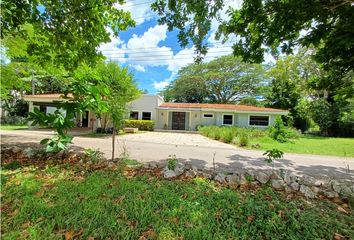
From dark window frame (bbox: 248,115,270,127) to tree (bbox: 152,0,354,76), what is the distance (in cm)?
2115

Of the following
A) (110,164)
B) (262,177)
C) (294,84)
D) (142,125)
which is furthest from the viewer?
(294,84)

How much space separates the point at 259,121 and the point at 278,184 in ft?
75.6

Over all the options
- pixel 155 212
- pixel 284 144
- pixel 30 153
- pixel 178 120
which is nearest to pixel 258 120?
pixel 178 120

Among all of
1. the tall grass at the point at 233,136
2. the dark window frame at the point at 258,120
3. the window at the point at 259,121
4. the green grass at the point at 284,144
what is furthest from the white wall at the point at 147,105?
the window at the point at 259,121

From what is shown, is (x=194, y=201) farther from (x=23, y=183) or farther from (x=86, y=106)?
(x=23, y=183)

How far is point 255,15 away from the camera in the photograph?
5.29 metres

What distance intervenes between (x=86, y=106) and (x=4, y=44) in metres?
5.52

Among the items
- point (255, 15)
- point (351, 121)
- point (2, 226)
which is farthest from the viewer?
point (351, 121)

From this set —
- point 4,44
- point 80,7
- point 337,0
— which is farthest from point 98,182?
point 4,44

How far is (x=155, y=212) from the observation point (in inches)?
128

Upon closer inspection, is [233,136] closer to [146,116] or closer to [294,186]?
[294,186]

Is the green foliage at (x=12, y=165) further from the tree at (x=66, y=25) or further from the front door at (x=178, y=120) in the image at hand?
the front door at (x=178, y=120)

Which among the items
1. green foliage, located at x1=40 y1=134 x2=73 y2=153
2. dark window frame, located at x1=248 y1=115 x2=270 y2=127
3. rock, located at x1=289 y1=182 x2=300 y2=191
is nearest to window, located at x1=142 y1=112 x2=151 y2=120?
dark window frame, located at x1=248 y1=115 x2=270 y2=127

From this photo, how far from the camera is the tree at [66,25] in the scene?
4.16m
